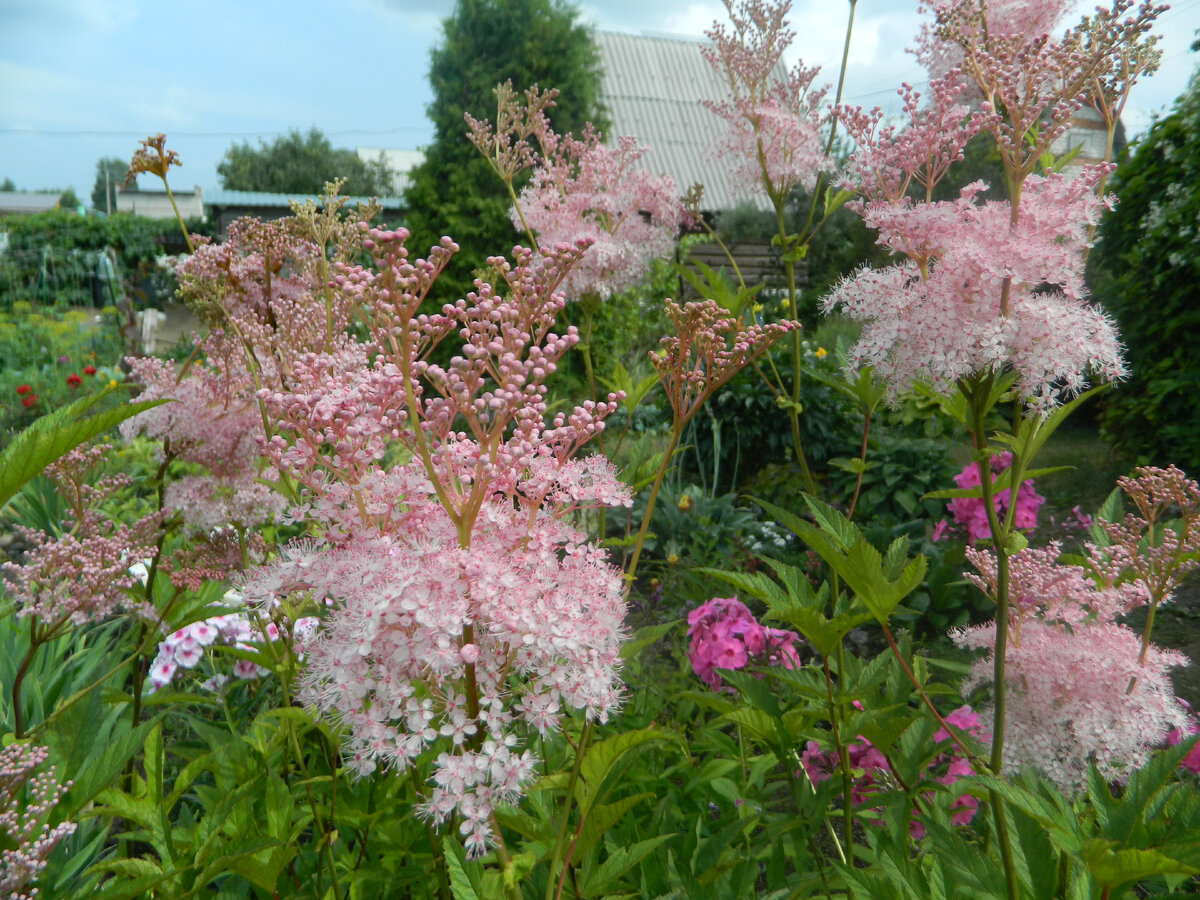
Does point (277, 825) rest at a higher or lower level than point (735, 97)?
lower

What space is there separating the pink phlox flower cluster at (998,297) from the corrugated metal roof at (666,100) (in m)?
19.2

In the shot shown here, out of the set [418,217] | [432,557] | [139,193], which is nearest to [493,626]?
[432,557]

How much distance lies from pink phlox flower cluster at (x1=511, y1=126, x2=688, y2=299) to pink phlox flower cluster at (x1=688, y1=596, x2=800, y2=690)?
1.37 m

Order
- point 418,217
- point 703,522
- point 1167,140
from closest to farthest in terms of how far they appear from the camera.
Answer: point 703,522
point 1167,140
point 418,217

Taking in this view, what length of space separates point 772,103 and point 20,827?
2936mm

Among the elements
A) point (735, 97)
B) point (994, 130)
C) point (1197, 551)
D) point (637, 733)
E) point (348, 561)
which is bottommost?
point (637, 733)

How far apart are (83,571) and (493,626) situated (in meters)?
1.21

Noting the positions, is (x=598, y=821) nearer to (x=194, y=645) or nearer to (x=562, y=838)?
(x=562, y=838)

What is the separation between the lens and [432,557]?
42.6 inches

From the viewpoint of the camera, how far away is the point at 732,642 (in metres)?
2.49

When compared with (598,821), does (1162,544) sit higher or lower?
higher

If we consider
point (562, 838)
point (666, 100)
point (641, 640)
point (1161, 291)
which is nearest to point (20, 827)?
point (562, 838)

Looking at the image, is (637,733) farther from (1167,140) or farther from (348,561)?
(1167,140)

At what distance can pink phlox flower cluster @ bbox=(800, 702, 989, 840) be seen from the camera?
1.96 meters
